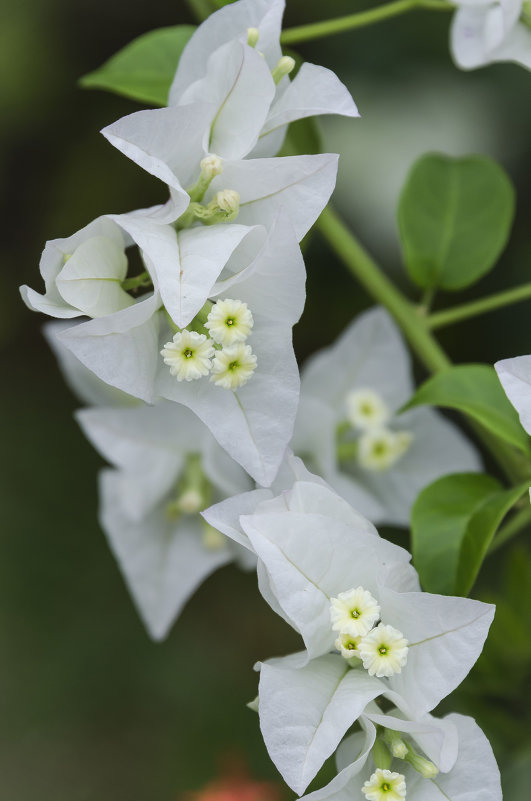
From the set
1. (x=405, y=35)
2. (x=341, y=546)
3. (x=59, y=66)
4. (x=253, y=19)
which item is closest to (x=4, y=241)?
(x=59, y=66)

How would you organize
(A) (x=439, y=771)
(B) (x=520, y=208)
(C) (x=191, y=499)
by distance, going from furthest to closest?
(B) (x=520, y=208), (C) (x=191, y=499), (A) (x=439, y=771)

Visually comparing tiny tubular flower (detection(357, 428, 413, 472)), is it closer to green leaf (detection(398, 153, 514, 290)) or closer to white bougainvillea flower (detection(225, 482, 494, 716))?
green leaf (detection(398, 153, 514, 290))

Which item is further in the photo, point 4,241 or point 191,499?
point 4,241

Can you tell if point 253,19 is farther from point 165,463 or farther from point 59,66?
point 59,66

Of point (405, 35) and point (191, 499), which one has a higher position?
point (405, 35)

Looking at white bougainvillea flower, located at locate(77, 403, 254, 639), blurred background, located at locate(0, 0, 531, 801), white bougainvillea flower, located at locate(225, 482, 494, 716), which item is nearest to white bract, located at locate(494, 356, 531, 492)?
white bougainvillea flower, located at locate(225, 482, 494, 716)

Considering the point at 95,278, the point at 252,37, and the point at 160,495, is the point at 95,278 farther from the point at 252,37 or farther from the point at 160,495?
the point at 160,495

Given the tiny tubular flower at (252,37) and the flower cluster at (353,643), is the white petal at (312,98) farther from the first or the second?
the flower cluster at (353,643)
